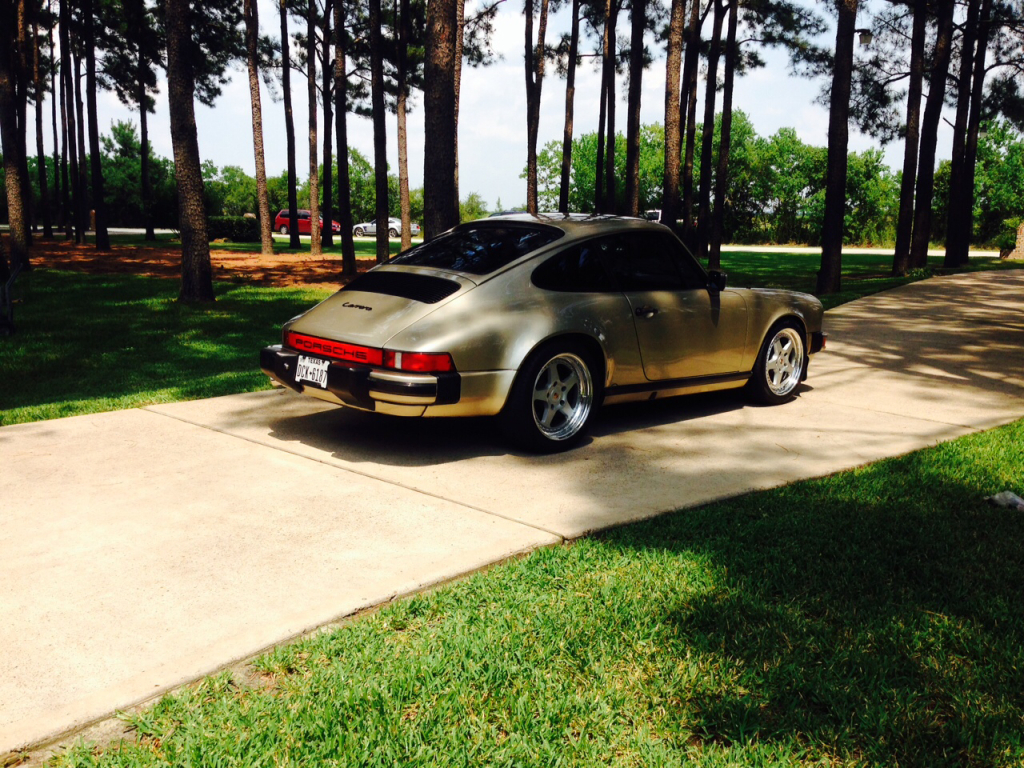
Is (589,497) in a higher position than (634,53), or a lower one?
lower

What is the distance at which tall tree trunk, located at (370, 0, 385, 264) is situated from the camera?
1884cm

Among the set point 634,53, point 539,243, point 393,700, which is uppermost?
point 634,53

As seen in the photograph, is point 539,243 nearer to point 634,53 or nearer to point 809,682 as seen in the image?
point 809,682

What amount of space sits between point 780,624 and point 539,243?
11.2 feet

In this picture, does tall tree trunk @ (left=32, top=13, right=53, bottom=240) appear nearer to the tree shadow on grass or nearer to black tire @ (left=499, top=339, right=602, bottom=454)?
black tire @ (left=499, top=339, right=602, bottom=454)

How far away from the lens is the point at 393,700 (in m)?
2.85

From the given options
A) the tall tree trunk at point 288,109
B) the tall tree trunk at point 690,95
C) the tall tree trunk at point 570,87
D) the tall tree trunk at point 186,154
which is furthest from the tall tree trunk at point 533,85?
the tall tree trunk at point 186,154

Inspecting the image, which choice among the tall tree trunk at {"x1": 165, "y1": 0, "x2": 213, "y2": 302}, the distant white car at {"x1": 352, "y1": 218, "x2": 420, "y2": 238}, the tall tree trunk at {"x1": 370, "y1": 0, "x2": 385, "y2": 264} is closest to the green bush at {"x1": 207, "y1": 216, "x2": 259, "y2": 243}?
the distant white car at {"x1": 352, "y1": 218, "x2": 420, "y2": 238}

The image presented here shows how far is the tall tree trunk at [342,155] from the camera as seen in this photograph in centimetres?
1925

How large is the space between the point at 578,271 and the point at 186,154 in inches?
362

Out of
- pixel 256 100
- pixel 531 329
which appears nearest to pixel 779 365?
pixel 531 329

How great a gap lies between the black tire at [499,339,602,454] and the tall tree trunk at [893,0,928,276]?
1708 cm

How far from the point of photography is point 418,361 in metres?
5.23

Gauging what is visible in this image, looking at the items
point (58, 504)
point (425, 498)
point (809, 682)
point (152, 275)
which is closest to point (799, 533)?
point (809, 682)
